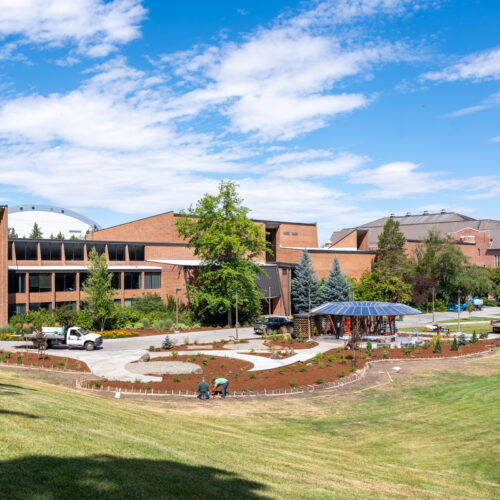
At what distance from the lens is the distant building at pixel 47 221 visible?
5842 inches

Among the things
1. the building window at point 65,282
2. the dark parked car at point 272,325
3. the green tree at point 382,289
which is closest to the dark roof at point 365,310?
the dark parked car at point 272,325

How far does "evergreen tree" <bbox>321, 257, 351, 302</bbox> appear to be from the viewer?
6683 cm

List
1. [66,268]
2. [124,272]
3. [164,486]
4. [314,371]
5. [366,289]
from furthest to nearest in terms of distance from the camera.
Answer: [366,289], [124,272], [66,268], [314,371], [164,486]

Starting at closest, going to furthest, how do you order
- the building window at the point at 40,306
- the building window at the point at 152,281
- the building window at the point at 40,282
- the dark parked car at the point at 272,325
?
1. the dark parked car at the point at 272,325
2. the building window at the point at 40,306
3. the building window at the point at 40,282
4. the building window at the point at 152,281

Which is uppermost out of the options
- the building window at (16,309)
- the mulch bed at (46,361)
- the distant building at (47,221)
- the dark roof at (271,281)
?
the distant building at (47,221)

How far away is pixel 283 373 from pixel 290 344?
12.8 meters

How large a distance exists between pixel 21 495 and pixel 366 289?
6719 cm

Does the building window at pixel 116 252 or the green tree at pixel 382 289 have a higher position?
the building window at pixel 116 252

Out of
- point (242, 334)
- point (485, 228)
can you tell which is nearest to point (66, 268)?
point (242, 334)

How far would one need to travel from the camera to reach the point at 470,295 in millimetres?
84375

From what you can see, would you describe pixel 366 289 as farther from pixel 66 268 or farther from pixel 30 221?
pixel 30 221

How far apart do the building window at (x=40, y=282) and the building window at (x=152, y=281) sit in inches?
453

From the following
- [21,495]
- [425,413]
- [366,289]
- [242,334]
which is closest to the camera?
[21,495]

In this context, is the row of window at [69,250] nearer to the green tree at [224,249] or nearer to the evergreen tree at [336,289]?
the green tree at [224,249]
